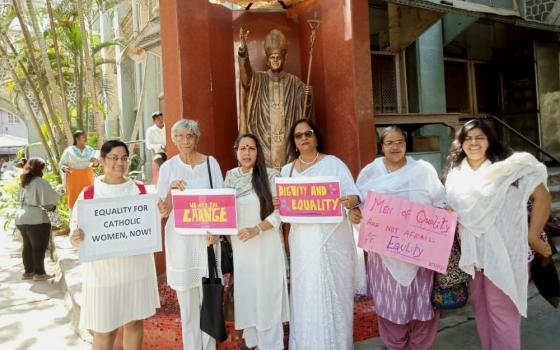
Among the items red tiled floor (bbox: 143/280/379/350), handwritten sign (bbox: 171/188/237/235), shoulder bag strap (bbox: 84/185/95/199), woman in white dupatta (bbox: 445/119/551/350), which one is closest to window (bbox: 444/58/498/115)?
red tiled floor (bbox: 143/280/379/350)

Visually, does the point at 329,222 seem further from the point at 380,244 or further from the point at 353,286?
the point at 353,286

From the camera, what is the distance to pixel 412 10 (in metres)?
7.61

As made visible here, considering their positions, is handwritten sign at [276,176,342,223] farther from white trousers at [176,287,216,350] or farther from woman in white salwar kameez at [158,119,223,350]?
white trousers at [176,287,216,350]

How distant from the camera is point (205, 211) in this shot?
112 inches

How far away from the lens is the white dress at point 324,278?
9.53ft

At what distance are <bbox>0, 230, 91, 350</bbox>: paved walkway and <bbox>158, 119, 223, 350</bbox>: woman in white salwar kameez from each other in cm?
166

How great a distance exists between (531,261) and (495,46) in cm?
842

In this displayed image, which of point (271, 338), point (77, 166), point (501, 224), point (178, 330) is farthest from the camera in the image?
point (77, 166)

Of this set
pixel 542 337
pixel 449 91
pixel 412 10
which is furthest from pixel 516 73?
pixel 542 337

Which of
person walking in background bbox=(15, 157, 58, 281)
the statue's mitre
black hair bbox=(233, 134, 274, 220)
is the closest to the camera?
black hair bbox=(233, 134, 274, 220)

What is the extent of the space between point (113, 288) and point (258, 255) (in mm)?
963

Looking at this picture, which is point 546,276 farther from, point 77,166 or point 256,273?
point 77,166

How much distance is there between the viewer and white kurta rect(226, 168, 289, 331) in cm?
298

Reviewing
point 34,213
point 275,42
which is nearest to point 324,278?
point 275,42
